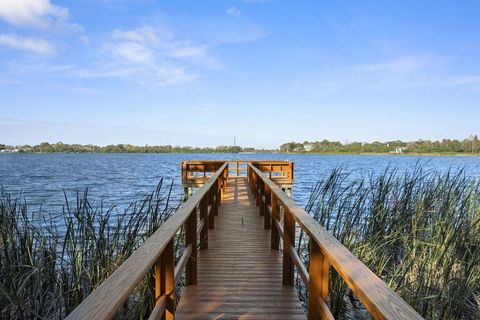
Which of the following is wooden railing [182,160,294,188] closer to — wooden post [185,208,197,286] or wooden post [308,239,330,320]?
wooden post [185,208,197,286]

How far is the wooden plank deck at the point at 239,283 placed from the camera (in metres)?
2.93

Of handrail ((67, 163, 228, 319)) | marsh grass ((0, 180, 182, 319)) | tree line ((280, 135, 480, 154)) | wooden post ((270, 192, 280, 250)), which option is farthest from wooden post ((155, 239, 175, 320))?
tree line ((280, 135, 480, 154))

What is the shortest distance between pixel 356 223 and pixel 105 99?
27478 millimetres

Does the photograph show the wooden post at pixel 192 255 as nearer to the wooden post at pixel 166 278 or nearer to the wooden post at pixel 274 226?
the wooden post at pixel 166 278

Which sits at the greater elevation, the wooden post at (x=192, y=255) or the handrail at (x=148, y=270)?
the handrail at (x=148, y=270)

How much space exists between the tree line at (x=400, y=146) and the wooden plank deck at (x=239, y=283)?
89.9 metres

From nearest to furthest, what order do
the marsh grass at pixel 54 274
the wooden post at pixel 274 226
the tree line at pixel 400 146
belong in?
the marsh grass at pixel 54 274
the wooden post at pixel 274 226
the tree line at pixel 400 146

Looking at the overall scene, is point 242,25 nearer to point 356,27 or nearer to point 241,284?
point 356,27

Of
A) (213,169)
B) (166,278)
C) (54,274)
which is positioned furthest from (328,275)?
(213,169)

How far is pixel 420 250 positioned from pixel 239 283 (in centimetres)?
291

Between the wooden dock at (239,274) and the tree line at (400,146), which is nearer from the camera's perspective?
the wooden dock at (239,274)

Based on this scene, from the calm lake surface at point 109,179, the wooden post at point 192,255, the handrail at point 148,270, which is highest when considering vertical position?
the handrail at point 148,270

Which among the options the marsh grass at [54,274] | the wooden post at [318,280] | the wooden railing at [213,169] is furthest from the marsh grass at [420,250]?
the wooden railing at [213,169]

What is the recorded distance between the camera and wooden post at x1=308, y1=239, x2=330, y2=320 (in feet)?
7.04
